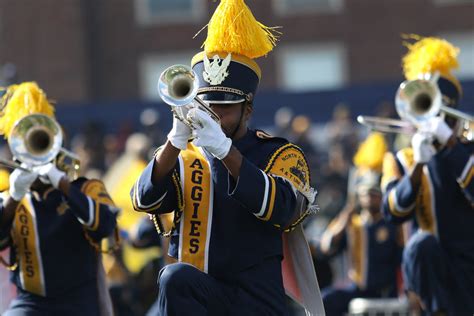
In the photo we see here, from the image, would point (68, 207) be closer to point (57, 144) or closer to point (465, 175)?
point (57, 144)

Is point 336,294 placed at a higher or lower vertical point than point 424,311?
lower

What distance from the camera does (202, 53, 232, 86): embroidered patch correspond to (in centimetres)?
600

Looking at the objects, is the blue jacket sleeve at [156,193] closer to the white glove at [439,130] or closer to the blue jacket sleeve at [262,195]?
the blue jacket sleeve at [262,195]

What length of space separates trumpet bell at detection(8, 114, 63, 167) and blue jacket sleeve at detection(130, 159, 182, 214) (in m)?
1.74

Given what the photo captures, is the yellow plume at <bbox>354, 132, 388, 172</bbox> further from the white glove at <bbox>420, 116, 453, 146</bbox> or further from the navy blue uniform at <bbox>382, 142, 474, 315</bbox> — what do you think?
the white glove at <bbox>420, 116, 453, 146</bbox>

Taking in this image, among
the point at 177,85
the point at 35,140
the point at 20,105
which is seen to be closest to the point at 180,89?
the point at 177,85

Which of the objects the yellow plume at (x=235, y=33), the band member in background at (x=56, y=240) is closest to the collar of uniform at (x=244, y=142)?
the yellow plume at (x=235, y=33)

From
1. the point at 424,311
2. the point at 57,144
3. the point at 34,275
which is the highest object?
the point at 57,144

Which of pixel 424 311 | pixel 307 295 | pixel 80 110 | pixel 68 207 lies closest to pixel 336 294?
pixel 424 311

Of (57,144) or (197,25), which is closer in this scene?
(57,144)

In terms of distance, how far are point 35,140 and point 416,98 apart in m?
2.35

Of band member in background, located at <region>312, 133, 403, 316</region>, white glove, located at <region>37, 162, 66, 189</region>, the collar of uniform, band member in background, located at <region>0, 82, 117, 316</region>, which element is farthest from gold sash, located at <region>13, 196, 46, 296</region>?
band member in background, located at <region>312, 133, 403, 316</region>

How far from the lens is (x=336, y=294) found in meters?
11.9

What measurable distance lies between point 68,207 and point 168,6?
75.0 feet
